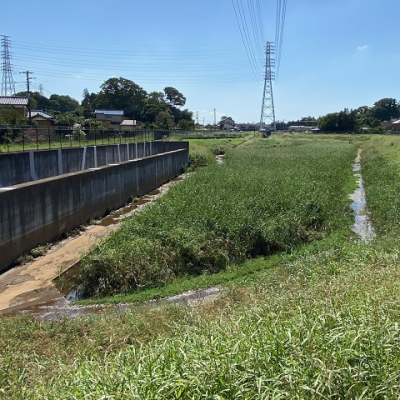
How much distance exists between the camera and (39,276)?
10.0 m

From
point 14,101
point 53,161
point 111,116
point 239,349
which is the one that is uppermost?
point 111,116

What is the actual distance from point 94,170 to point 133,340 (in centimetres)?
1228

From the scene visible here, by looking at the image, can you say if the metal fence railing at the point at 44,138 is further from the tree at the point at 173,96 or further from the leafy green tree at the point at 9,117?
the tree at the point at 173,96

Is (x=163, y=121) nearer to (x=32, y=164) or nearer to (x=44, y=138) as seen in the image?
(x=44, y=138)

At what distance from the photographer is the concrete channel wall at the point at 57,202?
10758 millimetres

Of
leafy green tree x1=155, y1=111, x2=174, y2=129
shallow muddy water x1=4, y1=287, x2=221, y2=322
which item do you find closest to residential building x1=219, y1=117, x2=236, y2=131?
leafy green tree x1=155, y1=111, x2=174, y2=129

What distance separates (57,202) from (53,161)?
8350 millimetres

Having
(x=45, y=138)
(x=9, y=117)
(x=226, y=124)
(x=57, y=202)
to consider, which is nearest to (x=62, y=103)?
(x=226, y=124)

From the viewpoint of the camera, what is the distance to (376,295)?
4.95 metres

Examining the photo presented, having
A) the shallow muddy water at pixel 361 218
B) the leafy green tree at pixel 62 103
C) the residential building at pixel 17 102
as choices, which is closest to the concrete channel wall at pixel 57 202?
the shallow muddy water at pixel 361 218

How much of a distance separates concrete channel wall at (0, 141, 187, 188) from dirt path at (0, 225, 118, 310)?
657cm

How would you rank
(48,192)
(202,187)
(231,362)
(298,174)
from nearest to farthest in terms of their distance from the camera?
(231,362), (48,192), (202,187), (298,174)

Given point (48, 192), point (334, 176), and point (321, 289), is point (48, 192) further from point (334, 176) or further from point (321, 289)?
point (334, 176)

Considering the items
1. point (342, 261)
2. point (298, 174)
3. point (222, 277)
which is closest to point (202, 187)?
point (298, 174)
